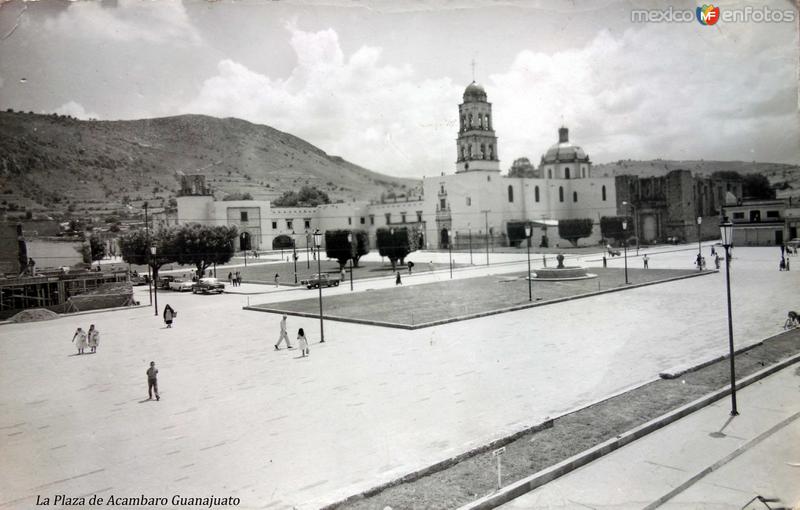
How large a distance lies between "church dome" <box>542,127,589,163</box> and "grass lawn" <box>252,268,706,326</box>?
4116 cm

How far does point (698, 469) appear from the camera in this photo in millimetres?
6270

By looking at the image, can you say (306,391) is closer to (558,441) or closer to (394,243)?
(558,441)

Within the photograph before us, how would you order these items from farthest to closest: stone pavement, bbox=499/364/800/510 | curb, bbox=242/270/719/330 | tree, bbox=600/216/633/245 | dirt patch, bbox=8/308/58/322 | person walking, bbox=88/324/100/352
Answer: tree, bbox=600/216/633/245, dirt patch, bbox=8/308/58/322, curb, bbox=242/270/719/330, person walking, bbox=88/324/100/352, stone pavement, bbox=499/364/800/510

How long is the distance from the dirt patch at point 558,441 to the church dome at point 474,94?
158ft

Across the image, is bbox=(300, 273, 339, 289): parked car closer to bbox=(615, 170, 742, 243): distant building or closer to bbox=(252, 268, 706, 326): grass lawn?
bbox=(252, 268, 706, 326): grass lawn

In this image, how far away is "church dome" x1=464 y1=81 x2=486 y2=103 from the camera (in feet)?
181

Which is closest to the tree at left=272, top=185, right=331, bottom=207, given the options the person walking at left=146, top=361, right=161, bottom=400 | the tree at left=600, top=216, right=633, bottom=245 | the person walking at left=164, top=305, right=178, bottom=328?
the tree at left=600, top=216, right=633, bottom=245

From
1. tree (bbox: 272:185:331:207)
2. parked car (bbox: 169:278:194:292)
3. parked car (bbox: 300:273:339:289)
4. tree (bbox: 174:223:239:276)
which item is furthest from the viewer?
tree (bbox: 272:185:331:207)

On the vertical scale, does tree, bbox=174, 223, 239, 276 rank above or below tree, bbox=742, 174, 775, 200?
below

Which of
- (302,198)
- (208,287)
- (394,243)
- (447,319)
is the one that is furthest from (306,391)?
(302,198)

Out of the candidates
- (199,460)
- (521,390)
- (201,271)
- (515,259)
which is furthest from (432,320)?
(515,259)

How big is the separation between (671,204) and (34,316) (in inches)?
2401

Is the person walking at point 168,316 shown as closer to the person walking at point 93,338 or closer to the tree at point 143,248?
the person walking at point 93,338

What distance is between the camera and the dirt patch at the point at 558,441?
5777 millimetres
